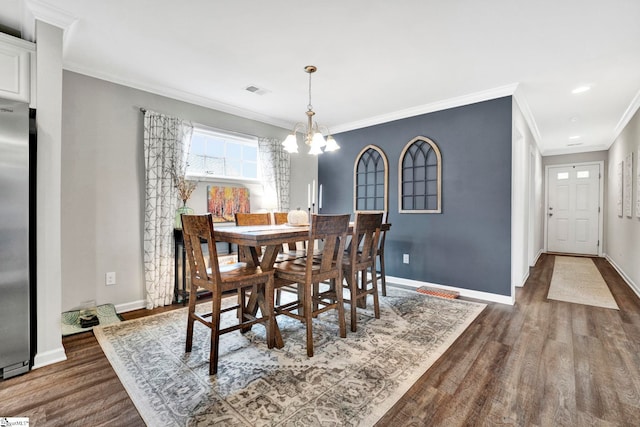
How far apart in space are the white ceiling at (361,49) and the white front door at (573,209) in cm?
320

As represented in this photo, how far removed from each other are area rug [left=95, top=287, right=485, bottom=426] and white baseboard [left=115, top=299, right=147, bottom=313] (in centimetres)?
39

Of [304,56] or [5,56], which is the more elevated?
[304,56]

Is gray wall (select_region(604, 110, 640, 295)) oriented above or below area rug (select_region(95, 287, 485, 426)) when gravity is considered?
above

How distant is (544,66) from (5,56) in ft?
13.8

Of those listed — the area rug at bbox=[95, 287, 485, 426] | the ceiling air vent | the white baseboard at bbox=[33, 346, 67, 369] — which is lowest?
the area rug at bbox=[95, 287, 485, 426]

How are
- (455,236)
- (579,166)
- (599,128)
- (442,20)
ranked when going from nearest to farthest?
(442,20)
(455,236)
(599,128)
(579,166)

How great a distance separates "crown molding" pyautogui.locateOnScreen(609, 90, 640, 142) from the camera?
3.55 metres

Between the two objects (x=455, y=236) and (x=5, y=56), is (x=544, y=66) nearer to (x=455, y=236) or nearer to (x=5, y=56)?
(x=455, y=236)

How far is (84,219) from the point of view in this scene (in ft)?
9.06

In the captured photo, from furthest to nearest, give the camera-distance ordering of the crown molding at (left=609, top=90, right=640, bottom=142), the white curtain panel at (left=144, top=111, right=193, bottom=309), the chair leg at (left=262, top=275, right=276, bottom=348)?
the crown molding at (left=609, top=90, right=640, bottom=142), the white curtain panel at (left=144, top=111, right=193, bottom=309), the chair leg at (left=262, top=275, right=276, bottom=348)

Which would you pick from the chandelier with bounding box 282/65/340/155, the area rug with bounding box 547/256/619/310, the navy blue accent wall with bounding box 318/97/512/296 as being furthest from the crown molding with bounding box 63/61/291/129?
the area rug with bounding box 547/256/619/310

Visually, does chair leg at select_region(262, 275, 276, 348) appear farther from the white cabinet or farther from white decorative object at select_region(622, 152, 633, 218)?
white decorative object at select_region(622, 152, 633, 218)

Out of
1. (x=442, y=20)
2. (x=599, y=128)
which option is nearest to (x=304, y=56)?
(x=442, y=20)

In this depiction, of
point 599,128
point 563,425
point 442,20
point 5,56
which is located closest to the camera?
point 563,425
